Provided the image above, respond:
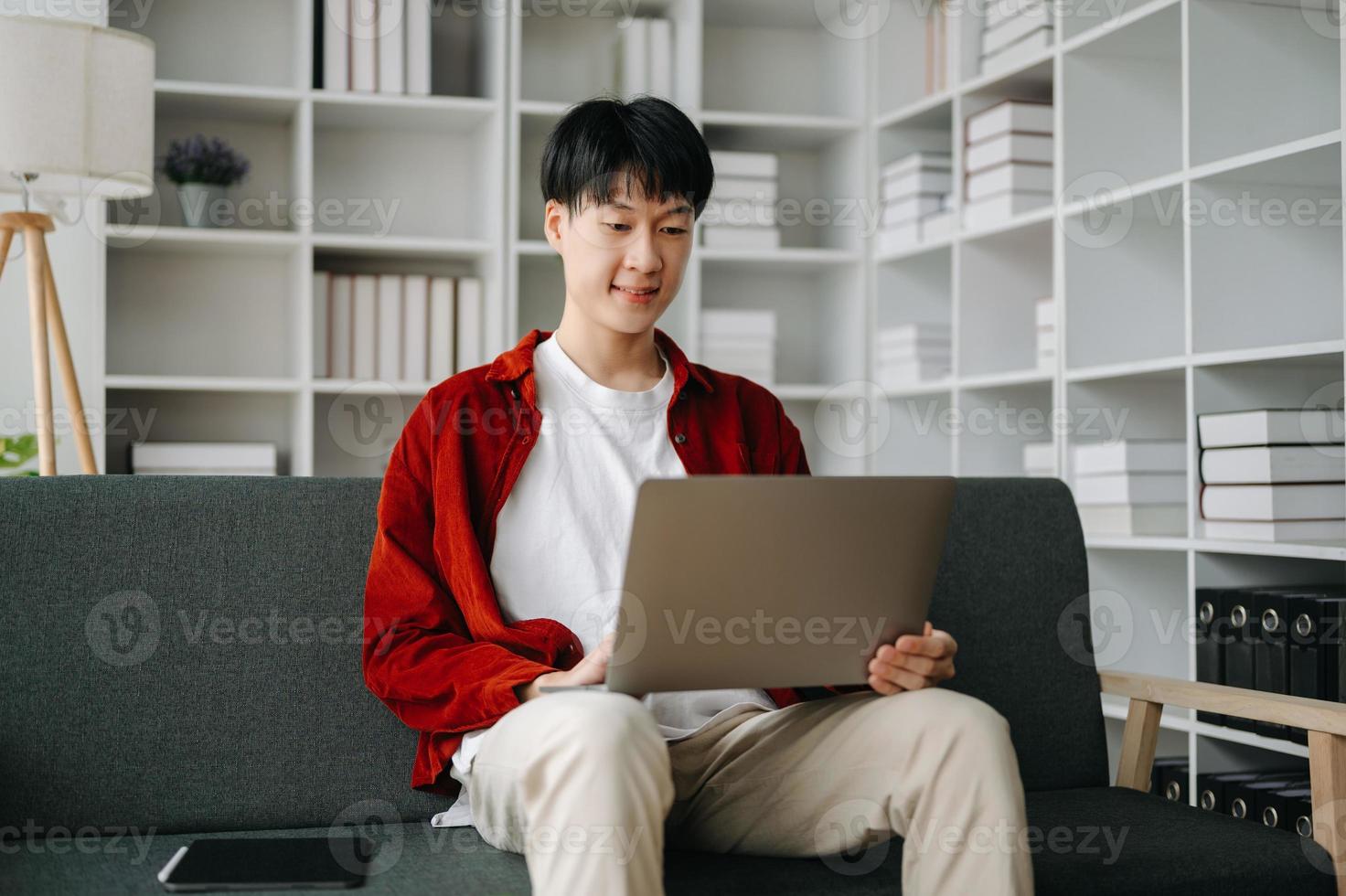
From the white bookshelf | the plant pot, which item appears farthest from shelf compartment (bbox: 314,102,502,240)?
the plant pot

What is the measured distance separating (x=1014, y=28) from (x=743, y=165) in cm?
81

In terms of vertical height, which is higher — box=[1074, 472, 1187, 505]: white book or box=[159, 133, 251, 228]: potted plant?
box=[159, 133, 251, 228]: potted plant

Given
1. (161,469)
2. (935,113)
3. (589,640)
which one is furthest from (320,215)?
(589,640)

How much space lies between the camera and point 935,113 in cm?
370

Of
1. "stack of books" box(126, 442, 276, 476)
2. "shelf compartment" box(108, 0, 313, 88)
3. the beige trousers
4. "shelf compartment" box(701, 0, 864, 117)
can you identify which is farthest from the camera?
"shelf compartment" box(701, 0, 864, 117)

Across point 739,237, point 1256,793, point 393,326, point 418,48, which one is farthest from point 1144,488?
point 418,48

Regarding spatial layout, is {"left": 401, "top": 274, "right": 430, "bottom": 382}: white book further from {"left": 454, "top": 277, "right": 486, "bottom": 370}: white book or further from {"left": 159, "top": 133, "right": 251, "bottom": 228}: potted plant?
{"left": 159, "top": 133, "right": 251, "bottom": 228}: potted plant

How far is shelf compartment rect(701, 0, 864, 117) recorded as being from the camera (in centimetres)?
400

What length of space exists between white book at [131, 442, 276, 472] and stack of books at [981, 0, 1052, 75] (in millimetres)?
2064

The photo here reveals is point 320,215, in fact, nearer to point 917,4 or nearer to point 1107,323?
point 917,4

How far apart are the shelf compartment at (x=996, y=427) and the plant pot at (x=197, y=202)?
1.99m

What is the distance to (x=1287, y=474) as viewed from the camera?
2443mm

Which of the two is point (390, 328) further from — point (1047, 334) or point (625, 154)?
point (625, 154)

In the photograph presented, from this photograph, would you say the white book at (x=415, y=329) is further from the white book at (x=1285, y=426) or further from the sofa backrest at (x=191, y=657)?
the white book at (x=1285, y=426)
